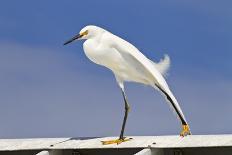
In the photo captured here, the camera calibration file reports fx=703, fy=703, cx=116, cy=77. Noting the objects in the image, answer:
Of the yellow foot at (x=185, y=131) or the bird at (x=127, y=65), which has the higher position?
the bird at (x=127, y=65)

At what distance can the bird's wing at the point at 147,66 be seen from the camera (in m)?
8.98

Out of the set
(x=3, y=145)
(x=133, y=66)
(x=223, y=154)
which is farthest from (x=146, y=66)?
(x=3, y=145)

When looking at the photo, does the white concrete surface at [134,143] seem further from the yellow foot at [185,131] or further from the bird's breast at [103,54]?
the bird's breast at [103,54]

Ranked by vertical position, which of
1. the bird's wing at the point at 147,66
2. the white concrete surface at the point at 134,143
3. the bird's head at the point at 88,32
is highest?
the bird's head at the point at 88,32

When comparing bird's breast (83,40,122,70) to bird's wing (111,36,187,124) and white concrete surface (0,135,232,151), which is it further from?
white concrete surface (0,135,232,151)

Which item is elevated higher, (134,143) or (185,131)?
(185,131)

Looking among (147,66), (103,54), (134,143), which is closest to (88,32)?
(103,54)

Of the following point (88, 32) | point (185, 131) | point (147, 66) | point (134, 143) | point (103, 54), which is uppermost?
point (88, 32)

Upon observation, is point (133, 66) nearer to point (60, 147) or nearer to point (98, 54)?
point (98, 54)

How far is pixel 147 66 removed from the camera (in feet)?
29.5

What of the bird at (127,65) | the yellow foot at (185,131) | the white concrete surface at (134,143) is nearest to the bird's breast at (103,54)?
the bird at (127,65)

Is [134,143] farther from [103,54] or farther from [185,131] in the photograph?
[103,54]

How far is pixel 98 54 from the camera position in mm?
9070

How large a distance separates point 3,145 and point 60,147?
3.00ft
